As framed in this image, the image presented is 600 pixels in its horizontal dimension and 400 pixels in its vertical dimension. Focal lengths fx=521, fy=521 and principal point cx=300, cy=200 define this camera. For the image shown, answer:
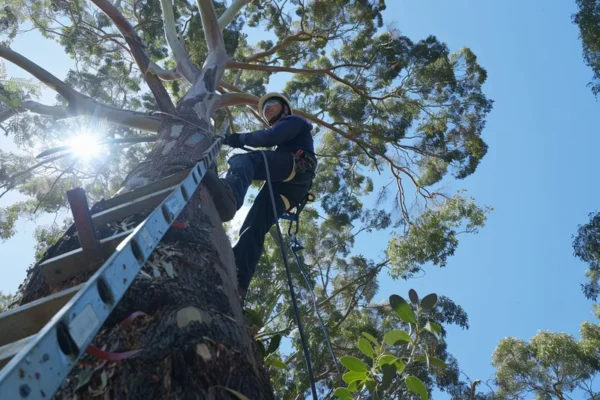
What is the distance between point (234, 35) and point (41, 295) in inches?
261

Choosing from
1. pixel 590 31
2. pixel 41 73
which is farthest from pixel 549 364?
pixel 41 73

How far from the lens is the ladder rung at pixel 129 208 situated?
6.64 feet

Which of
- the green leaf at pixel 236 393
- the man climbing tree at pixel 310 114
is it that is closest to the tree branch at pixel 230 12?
the man climbing tree at pixel 310 114

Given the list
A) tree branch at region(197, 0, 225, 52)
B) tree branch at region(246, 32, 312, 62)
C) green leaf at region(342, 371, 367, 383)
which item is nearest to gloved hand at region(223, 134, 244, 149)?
green leaf at region(342, 371, 367, 383)

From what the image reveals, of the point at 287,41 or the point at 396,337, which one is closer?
the point at 396,337

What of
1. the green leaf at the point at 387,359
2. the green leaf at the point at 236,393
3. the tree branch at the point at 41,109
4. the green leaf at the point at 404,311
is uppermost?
the tree branch at the point at 41,109

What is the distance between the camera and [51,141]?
758cm

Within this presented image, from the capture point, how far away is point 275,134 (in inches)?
134

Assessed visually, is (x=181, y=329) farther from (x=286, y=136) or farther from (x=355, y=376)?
(x=286, y=136)

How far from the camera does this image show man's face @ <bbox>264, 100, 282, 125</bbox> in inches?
165

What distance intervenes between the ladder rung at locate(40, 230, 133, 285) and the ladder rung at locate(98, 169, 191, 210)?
0.53 m

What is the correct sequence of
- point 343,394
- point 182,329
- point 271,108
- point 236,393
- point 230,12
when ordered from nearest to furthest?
point 236,393 → point 182,329 → point 343,394 → point 271,108 → point 230,12

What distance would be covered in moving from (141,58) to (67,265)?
3504 mm

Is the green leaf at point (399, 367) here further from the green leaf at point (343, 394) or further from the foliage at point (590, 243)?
the foliage at point (590, 243)
